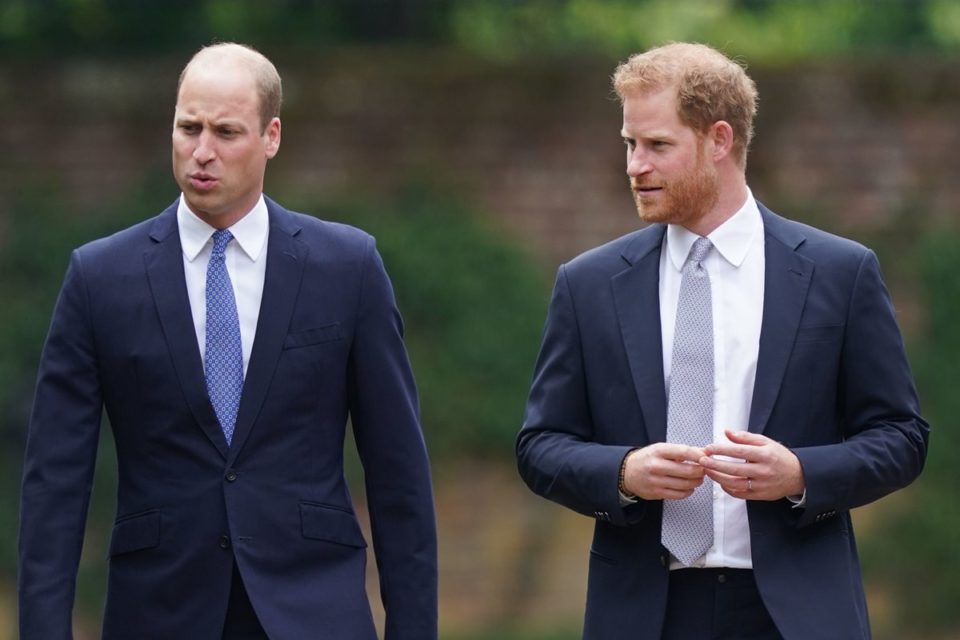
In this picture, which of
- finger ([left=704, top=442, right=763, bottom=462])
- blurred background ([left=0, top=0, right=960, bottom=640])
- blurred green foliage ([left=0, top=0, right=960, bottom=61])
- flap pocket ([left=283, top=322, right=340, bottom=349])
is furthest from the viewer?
blurred green foliage ([left=0, top=0, right=960, bottom=61])

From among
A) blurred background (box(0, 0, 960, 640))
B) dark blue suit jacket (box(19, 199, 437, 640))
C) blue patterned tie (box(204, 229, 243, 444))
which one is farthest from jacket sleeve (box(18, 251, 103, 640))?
blurred background (box(0, 0, 960, 640))

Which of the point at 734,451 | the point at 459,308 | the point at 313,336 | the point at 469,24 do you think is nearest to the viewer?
the point at 734,451

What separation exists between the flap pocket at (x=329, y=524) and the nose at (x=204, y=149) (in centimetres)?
82

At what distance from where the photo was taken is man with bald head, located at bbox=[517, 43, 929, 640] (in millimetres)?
4387

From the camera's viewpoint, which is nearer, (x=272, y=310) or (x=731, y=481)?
(x=731, y=481)

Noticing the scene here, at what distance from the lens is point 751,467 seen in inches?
166

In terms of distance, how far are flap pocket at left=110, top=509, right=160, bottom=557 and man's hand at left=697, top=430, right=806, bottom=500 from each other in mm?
1251

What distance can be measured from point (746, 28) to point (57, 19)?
484 centimetres

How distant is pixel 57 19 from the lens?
9992 millimetres

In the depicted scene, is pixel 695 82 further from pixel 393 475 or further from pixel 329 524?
pixel 329 524

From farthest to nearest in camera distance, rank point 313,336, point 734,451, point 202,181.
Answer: point 313,336, point 202,181, point 734,451

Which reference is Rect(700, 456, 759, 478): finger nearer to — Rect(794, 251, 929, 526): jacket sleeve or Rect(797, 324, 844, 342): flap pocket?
Rect(794, 251, 929, 526): jacket sleeve

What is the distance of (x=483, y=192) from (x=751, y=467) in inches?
215

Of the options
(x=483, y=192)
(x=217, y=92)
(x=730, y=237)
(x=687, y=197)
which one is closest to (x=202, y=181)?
(x=217, y=92)
